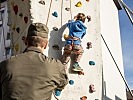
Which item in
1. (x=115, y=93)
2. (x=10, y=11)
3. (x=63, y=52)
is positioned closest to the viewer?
(x=63, y=52)

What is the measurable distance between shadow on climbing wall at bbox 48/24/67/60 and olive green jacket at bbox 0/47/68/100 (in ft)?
6.59

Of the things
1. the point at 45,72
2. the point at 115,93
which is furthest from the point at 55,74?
the point at 115,93

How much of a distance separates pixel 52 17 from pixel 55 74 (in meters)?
2.26

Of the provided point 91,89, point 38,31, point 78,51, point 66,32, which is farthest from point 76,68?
point 38,31

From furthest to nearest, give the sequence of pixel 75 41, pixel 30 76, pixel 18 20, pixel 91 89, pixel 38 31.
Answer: pixel 18 20, pixel 91 89, pixel 75 41, pixel 38 31, pixel 30 76

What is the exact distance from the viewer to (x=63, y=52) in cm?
388

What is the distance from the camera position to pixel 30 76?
174cm

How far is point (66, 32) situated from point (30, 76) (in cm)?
229

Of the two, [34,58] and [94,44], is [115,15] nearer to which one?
[94,44]

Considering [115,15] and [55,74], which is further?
[115,15]

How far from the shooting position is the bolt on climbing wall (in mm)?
3846

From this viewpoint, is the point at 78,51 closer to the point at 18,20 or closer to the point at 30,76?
the point at 18,20

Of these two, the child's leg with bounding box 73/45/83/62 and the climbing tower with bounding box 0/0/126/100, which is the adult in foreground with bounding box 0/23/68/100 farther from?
the child's leg with bounding box 73/45/83/62

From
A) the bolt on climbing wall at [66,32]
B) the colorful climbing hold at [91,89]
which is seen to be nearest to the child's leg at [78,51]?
the bolt on climbing wall at [66,32]
